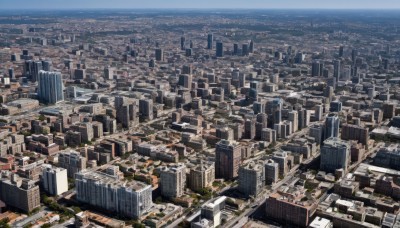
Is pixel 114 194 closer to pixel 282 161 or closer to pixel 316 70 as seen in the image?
pixel 282 161

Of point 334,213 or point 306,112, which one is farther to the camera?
point 306,112

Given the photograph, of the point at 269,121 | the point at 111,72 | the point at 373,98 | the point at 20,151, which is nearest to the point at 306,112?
the point at 269,121

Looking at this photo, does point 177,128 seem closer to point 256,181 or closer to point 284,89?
point 256,181

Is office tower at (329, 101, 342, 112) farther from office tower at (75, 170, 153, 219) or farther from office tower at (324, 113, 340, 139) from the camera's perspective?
office tower at (75, 170, 153, 219)

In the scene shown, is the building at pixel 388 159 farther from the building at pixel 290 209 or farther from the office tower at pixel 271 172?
the building at pixel 290 209

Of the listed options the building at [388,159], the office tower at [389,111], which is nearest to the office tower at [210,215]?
the building at [388,159]
